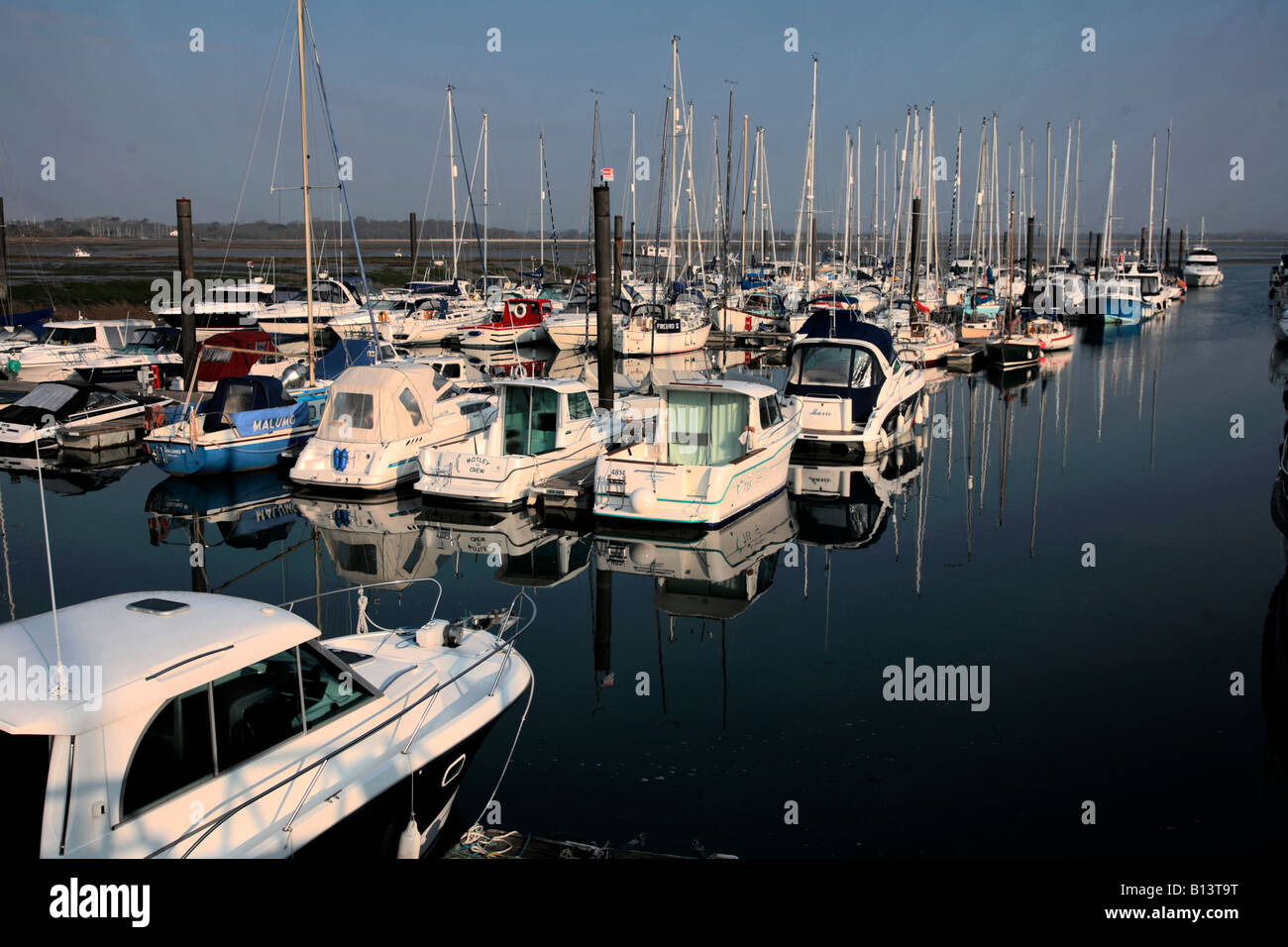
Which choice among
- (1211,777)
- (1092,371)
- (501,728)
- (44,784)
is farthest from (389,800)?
(1092,371)

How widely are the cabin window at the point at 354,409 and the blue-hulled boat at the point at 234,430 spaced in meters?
2.24

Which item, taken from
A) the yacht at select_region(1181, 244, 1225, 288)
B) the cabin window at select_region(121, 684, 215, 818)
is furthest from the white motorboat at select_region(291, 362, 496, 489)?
the yacht at select_region(1181, 244, 1225, 288)

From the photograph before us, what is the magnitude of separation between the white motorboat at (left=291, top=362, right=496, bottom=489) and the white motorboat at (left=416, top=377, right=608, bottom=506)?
0.67 meters

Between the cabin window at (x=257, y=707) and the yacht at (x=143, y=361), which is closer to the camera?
the cabin window at (x=257, y=707)

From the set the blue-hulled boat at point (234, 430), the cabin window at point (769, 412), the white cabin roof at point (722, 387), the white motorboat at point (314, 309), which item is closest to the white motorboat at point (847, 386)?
the cabin window at point (769, 412)

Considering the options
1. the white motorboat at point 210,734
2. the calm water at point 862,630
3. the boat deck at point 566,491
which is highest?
the white motorboat at point 210,734

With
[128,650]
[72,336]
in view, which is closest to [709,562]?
[128,650]

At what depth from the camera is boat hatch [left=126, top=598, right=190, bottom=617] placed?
6.42m

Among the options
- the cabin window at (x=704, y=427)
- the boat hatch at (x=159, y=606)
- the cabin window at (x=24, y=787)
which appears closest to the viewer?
the cabin window at (x=24, y=787)

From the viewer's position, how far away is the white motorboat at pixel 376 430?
749 inches

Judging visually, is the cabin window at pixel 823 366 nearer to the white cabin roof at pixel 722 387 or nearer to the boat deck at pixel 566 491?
the white cabin roof at pixel 722 387

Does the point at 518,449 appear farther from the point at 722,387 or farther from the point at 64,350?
the point at 64,350

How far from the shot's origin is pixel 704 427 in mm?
17922

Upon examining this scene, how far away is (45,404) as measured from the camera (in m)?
23.3
